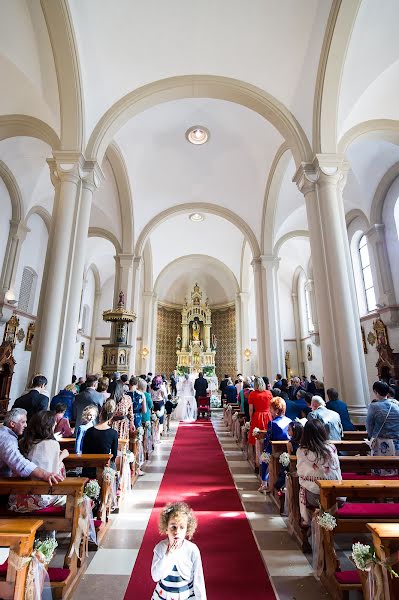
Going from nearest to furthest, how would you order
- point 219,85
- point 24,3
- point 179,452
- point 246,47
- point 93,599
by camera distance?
point 93,599 < point 24,3 < point 179,452 < point 246,47 < point 219,85

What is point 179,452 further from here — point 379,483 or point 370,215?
point 370,215

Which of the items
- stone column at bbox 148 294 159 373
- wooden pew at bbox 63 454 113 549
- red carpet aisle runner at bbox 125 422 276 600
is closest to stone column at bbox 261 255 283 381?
red carpet aisle runner at bbox 125 422 276 600

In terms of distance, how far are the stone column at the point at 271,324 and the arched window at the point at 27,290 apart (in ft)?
29.3

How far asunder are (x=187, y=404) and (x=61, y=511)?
9.46m

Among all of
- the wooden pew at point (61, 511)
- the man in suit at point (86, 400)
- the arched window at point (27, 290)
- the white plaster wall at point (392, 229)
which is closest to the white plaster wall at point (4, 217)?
the arched window at point (27, 290)

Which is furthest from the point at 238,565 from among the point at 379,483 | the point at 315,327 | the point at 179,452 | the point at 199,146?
the point at 315,327

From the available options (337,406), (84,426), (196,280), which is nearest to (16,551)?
(84,426)

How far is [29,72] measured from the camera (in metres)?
6.62

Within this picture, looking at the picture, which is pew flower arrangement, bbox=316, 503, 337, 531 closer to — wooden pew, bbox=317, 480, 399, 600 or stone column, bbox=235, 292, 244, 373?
wooden pew, bbox=317, 480, 399, 600

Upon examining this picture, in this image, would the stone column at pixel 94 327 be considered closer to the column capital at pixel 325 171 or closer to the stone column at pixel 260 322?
the stone column at pixel 260 322

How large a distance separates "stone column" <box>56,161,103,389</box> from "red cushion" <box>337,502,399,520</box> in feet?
15.6

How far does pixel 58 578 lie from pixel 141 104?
8.57m

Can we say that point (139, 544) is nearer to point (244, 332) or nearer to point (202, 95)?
point (202, 95)

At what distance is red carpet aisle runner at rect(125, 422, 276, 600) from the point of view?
7.52 ft
